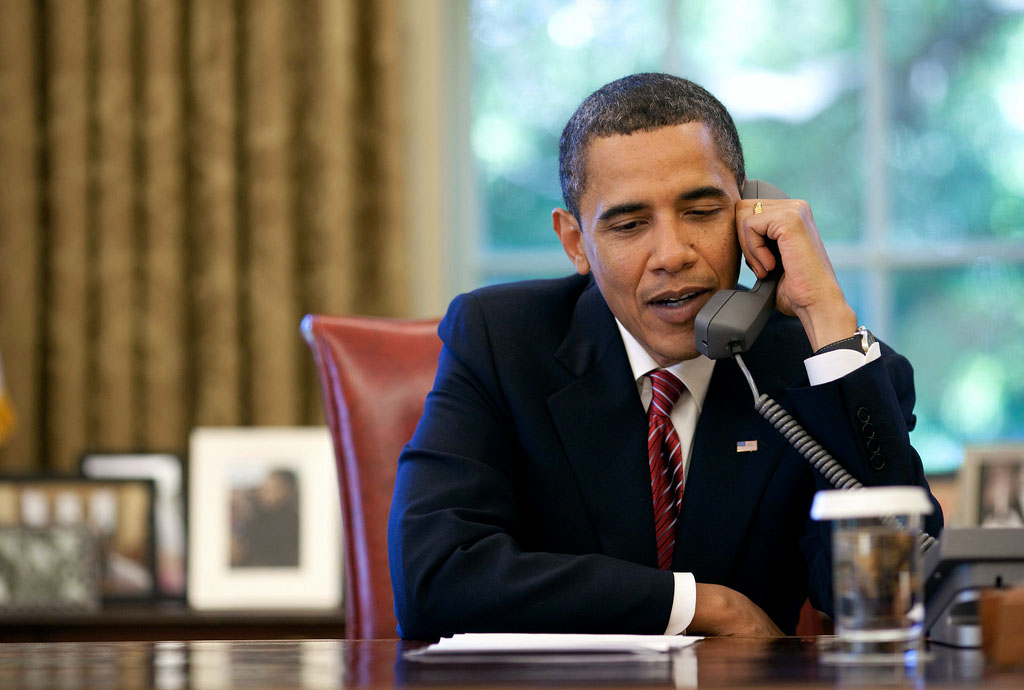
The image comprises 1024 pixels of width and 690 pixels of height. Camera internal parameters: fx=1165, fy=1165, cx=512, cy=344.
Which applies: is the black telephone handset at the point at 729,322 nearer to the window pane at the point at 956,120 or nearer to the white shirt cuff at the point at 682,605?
the white shirt cuff at the point at 682,605

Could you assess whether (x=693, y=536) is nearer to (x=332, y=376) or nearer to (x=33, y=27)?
(x=332, y=376)

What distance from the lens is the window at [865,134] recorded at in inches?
140

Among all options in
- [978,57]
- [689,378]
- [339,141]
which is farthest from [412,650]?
[978,57]

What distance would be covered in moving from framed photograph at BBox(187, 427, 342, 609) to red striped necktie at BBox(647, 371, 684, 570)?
117 centimetres

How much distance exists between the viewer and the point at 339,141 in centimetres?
330

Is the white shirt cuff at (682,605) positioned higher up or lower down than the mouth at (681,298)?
lower down

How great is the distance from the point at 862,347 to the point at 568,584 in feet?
1.83

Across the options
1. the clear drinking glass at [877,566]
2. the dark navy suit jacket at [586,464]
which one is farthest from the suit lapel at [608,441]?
the clear drinking glass at [877,566]

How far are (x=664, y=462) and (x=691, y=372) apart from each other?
16 cm

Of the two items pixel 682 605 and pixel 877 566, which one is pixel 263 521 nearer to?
pixel 682 605

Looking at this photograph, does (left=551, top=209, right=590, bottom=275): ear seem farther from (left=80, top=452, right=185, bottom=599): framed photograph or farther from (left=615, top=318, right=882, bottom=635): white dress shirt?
(left=80, top=452, right=185, bottom=599): framed photograph

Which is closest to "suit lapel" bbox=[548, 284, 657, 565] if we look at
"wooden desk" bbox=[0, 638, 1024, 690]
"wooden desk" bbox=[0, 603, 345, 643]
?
"wooden desk" bbox=[0, 638, 1024, 690]

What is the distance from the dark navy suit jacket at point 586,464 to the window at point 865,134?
184cm

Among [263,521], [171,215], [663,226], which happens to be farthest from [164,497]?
[663,226]
